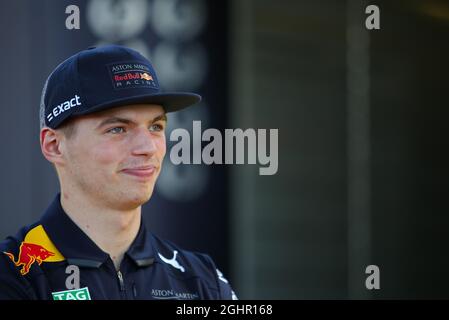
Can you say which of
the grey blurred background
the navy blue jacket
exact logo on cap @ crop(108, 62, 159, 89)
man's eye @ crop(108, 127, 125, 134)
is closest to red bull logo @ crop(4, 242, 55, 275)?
the navy blue jacket

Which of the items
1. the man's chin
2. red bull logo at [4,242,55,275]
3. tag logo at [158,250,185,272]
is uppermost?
the man's chin

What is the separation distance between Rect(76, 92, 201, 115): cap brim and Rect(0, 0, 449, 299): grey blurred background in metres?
2.38

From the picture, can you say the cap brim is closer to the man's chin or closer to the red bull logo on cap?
the man's chin

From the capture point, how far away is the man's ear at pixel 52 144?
3.10 metres

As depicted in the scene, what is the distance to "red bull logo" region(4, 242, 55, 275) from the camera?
9.47ft

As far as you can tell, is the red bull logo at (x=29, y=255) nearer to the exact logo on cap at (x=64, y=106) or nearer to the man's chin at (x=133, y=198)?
the man's chin at (x=133, y=198)

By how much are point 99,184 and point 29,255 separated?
34 cm

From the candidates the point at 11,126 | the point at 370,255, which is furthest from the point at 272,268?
the point at 11,126

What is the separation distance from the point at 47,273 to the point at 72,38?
276 centimetres

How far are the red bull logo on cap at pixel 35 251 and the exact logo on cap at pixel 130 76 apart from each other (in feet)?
1.95

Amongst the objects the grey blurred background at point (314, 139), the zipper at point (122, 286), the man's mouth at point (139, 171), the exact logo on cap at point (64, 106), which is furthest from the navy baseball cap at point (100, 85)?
the grey blurred background at point (314, 139)

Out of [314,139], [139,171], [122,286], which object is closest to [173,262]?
[122,286]

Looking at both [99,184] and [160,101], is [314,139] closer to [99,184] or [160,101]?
[160,101]
